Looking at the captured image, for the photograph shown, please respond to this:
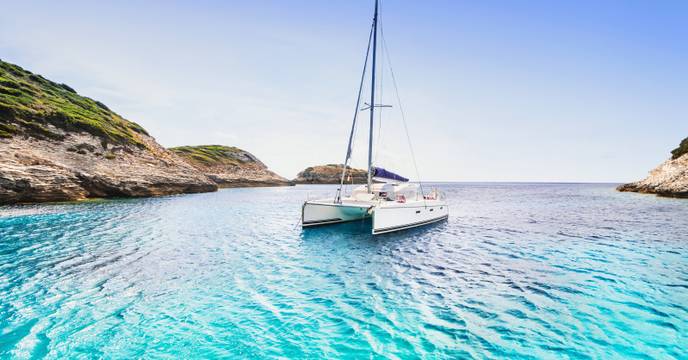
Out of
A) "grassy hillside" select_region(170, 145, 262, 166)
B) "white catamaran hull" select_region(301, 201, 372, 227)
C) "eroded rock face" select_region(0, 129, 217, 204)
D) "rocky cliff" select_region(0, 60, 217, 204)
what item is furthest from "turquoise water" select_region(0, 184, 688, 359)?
"grassy hillside" select_region(170, 145, 262, 166)

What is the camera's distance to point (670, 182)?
165ft

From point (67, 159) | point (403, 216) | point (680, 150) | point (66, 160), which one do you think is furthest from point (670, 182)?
point (67, 159)

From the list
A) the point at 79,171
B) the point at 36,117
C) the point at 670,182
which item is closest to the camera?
the point at 79,171

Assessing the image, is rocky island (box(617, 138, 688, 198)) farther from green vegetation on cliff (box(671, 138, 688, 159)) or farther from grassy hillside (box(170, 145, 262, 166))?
grassy hillside (box(170, 145, 262, 166))

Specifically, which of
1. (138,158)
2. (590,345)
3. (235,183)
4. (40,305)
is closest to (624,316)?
(590,345)

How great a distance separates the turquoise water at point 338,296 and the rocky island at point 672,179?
43617mm

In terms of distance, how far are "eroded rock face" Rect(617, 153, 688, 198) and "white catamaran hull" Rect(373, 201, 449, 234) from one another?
161 ft

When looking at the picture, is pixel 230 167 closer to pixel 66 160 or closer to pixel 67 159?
pixel 67 159

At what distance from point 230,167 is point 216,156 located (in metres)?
10.4

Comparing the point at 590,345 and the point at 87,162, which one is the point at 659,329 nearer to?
the point at 590,345

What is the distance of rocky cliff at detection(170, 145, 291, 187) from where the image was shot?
91.3m

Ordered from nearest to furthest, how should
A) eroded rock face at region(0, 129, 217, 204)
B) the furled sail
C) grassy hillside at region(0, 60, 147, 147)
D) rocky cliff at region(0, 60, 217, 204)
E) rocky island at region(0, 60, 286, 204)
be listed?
the furled sail < eroded rock face at region(0, 129, 217, 204) < rocky cliff at region(0, 60, 217, 204) < rocky island at region(0, 60, 286, 204) < grassy hillside at region(0, 60, 147, 147)

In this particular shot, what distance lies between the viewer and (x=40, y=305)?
7.70 m

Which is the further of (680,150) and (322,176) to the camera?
(322,176)
